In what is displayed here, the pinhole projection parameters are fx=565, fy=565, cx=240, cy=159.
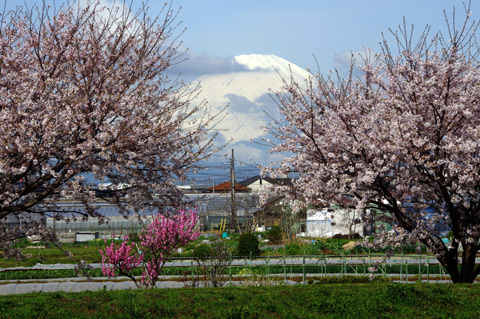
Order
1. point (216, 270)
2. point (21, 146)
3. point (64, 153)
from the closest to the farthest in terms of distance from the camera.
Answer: point (21, 146), point (64, 153), point (216, 270)

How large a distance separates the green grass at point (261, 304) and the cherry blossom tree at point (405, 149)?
208 cm

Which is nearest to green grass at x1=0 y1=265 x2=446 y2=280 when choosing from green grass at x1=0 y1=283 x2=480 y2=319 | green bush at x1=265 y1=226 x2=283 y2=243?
green grass at x1=0 y1=283 x2=480 y2=319

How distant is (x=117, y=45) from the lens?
1101 cm

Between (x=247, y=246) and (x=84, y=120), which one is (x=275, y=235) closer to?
(x=247, y=246)

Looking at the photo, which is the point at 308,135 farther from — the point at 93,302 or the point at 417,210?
the point at 93,302

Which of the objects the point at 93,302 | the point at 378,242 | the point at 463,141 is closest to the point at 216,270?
the point at 378,242

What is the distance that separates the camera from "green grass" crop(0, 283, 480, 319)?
9086 mm

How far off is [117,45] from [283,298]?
5758mm

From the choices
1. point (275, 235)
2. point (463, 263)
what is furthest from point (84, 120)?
point (275, 235)

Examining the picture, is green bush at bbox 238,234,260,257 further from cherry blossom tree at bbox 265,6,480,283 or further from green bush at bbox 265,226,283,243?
cherry blossom tree at bbox 265,6,480,283

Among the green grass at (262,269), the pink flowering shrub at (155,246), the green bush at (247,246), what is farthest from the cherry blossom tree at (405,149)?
the green bush at (247,246)

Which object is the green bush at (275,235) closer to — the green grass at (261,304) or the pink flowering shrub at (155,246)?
the pink flowering shrub at (155,246)

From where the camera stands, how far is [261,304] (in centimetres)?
957

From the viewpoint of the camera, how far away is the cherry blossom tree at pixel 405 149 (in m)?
11.7
